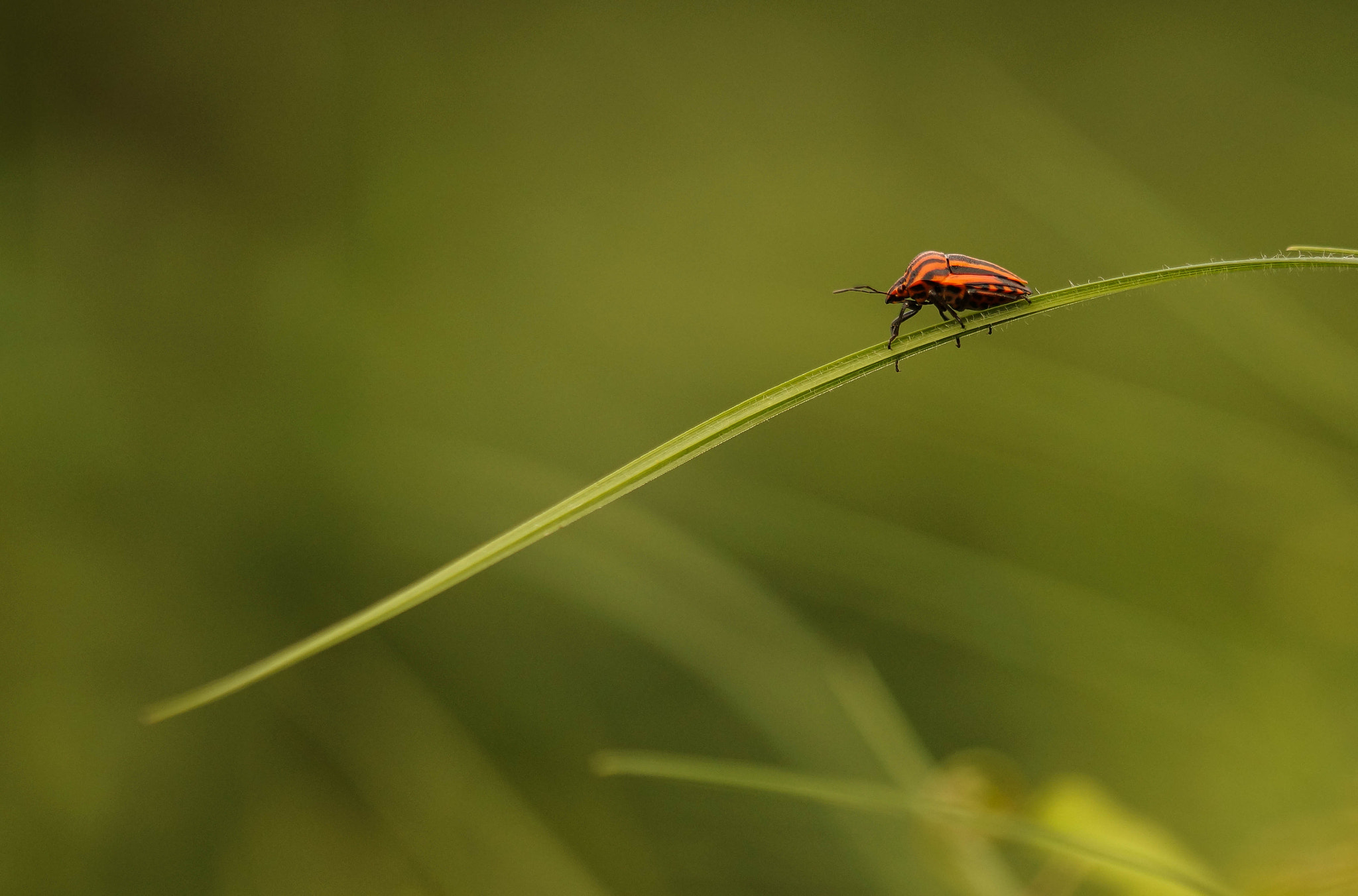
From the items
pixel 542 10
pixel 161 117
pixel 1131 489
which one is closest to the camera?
pixel 1131 489

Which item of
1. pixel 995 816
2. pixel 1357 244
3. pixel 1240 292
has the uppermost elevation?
pixel 1357 244

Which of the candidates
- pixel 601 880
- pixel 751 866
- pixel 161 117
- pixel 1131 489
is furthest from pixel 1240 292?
pixel 161 117

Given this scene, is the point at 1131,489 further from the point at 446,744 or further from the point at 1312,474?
the point at 446,744

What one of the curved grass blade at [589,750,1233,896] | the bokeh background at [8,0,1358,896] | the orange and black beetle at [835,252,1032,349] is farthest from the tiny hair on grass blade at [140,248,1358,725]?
the bokeh background at [8,0,1358,896]

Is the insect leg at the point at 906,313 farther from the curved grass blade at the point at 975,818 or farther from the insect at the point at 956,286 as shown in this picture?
the curved grass blade at the point at 975,818

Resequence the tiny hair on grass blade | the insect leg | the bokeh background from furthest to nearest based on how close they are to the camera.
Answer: the bokeh background, the insect leg, the tiny hair on grass blade

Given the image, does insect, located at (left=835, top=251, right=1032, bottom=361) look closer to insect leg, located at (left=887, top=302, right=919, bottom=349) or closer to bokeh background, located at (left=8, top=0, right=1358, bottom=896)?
insect leg, located at (left=887, top=302, right=919, bottom=349)

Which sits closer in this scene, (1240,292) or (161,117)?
(1240,292)
